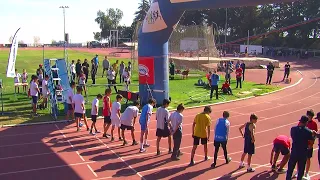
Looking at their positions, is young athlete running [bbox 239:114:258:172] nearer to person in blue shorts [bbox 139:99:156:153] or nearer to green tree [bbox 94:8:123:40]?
person in blue shorts [bbox 139:99:156:153]

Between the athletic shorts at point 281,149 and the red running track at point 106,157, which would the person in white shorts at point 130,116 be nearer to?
the red running track at point 106,157

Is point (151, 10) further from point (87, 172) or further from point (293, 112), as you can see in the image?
point (87, 172)

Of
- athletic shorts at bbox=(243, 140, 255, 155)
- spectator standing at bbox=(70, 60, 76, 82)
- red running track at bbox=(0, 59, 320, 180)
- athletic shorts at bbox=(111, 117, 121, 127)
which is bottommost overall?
red running track at bbox=(0, 59, 320, 180)

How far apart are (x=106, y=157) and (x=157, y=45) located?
27.0ft

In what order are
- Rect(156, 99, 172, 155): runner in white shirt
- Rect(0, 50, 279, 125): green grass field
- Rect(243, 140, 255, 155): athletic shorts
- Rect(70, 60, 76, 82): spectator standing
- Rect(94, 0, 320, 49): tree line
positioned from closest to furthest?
Rect(243, 140, 255, 155): athletic shorts
Rect(156, 99, 172, 155): runner in white shirt
Rect(0, 50, 279, 125): green grass field
Rect(70, 60, 76, 82): spectator standing
Rect(94, 0, 320, 49): tree line

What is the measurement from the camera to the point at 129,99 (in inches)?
725

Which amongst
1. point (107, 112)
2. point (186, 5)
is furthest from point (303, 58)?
point (107, 112)

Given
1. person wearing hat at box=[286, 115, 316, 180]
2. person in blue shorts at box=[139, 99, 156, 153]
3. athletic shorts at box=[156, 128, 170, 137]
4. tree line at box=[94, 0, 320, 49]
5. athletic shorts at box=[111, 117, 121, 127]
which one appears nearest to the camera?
person wearing hat at box=[286, 115, 316, 180]

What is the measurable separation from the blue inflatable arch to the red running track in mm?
2601

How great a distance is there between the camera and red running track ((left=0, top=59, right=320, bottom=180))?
9.80 m

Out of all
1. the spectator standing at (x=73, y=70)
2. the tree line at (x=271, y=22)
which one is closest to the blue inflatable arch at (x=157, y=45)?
the spectator standing at (x=73, y=70)

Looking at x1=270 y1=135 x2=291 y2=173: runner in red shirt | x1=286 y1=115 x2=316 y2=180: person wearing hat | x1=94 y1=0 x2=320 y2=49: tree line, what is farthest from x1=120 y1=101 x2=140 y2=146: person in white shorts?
x1=94 y1=0 x2=320 y2=49: tree line

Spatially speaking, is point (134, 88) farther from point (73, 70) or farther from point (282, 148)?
point (282, 148)

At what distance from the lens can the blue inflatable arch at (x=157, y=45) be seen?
57.2 ft
